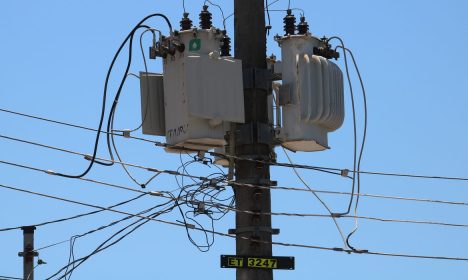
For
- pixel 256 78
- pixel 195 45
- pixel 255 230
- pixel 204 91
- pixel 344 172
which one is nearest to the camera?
pixel 255 230

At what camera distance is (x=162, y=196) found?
598 inches

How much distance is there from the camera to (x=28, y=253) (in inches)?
652

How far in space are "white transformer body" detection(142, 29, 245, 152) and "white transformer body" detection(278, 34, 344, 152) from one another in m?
0.78

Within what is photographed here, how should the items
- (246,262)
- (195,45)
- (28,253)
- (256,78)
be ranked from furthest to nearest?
(28,253), (256,78), (195,45), (246,262)

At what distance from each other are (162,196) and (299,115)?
214 centimetres

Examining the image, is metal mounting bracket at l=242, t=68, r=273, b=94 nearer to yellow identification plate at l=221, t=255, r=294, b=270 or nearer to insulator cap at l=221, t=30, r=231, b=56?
insulator cap at l=221, t=30, r=231, b=56

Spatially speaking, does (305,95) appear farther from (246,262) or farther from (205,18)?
(246,262)

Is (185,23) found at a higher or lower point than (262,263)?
higher

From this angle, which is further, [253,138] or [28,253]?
[28,253]

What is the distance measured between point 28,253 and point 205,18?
4552 millimetres

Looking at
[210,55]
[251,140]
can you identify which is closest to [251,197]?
[251,140]

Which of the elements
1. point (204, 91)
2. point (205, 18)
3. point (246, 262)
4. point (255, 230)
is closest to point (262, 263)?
point (246, 262)

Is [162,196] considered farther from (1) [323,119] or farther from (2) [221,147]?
(1) [323,119]

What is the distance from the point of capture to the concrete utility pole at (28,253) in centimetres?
1653
